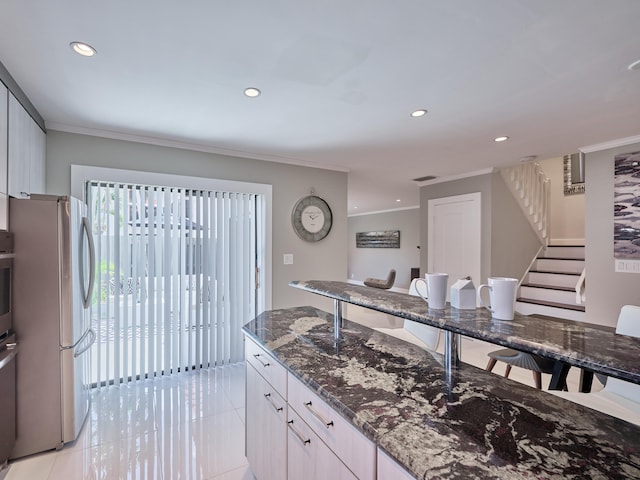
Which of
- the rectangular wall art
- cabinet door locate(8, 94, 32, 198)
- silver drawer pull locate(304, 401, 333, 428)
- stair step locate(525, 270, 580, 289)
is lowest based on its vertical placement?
silver drawer pull locate(304, 401, 333, 428)

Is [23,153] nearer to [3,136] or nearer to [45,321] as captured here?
[3,136]

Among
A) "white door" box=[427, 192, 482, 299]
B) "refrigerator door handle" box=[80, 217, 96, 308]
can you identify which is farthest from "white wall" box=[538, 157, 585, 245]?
"refrigerator door handle" box=[80, 217, 96, 308]

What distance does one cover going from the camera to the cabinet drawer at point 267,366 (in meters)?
1.47

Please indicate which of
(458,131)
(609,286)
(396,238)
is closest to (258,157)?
(458,131)

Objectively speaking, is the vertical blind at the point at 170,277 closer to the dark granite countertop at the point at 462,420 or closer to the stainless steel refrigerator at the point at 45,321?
the stainless steel refrigerator at the point at 45,321

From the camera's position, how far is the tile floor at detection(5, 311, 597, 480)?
6.57 ft

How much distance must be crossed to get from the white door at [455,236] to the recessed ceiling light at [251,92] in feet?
11.9

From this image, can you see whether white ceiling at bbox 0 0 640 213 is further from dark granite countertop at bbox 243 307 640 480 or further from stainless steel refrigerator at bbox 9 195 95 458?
dark granite countertop at bbox 243 307 640 480

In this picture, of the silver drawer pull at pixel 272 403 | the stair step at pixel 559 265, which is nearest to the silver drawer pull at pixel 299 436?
the silver drawer pull at pixel 272 403

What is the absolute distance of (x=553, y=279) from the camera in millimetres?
4816

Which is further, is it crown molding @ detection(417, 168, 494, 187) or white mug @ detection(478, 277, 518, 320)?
crown molding @ detection(417, 168, 494, 187)

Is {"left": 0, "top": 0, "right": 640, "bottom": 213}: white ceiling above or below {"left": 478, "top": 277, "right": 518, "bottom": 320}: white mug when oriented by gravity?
above

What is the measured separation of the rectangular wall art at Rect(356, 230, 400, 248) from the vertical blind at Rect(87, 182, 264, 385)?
641 centimetres

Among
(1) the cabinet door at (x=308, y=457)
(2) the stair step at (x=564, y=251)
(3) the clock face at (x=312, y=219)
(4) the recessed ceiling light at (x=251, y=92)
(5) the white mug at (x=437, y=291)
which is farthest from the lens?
(2) the stair step at (x=564, y=251)
